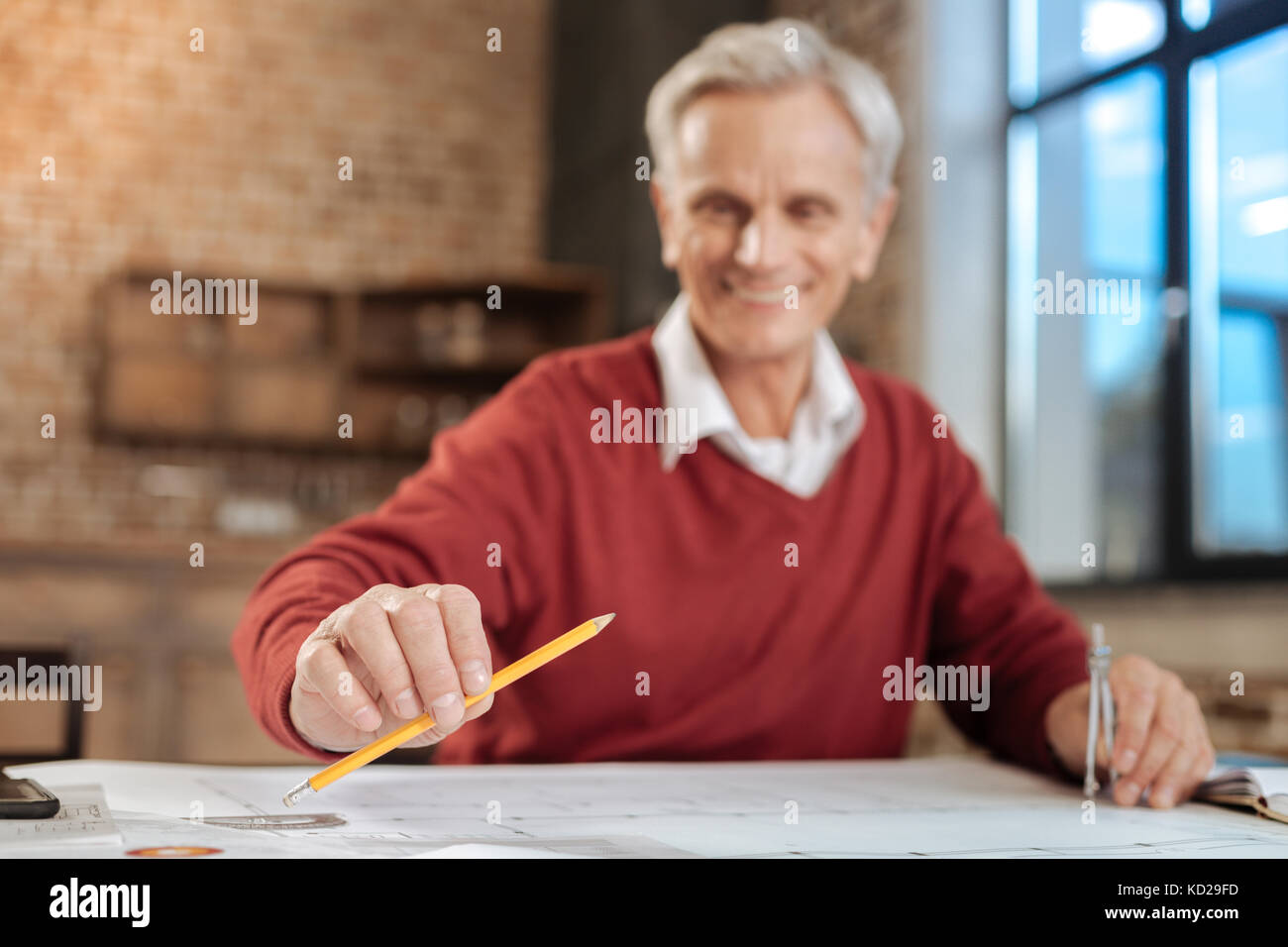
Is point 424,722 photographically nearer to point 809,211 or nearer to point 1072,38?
point 809,211

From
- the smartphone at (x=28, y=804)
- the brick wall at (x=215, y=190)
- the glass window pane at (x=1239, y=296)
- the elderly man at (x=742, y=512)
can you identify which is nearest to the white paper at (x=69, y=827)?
the smartphone at (x=28, y=804)

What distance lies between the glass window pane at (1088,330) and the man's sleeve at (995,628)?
176cm

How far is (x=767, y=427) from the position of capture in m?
1.62

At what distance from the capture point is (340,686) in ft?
2.79

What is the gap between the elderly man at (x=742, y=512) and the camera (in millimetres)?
1433

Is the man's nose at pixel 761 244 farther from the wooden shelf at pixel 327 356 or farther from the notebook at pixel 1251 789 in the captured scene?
the wooden shelf at pixel 327 356

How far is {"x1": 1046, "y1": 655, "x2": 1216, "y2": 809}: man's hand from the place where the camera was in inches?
42.0

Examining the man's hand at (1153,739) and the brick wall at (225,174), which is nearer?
the man's hand at (1153,739)

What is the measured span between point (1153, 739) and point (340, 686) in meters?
0.70

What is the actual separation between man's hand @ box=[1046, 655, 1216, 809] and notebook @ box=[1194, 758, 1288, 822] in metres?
0.01

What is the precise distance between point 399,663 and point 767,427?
0.88 metres
